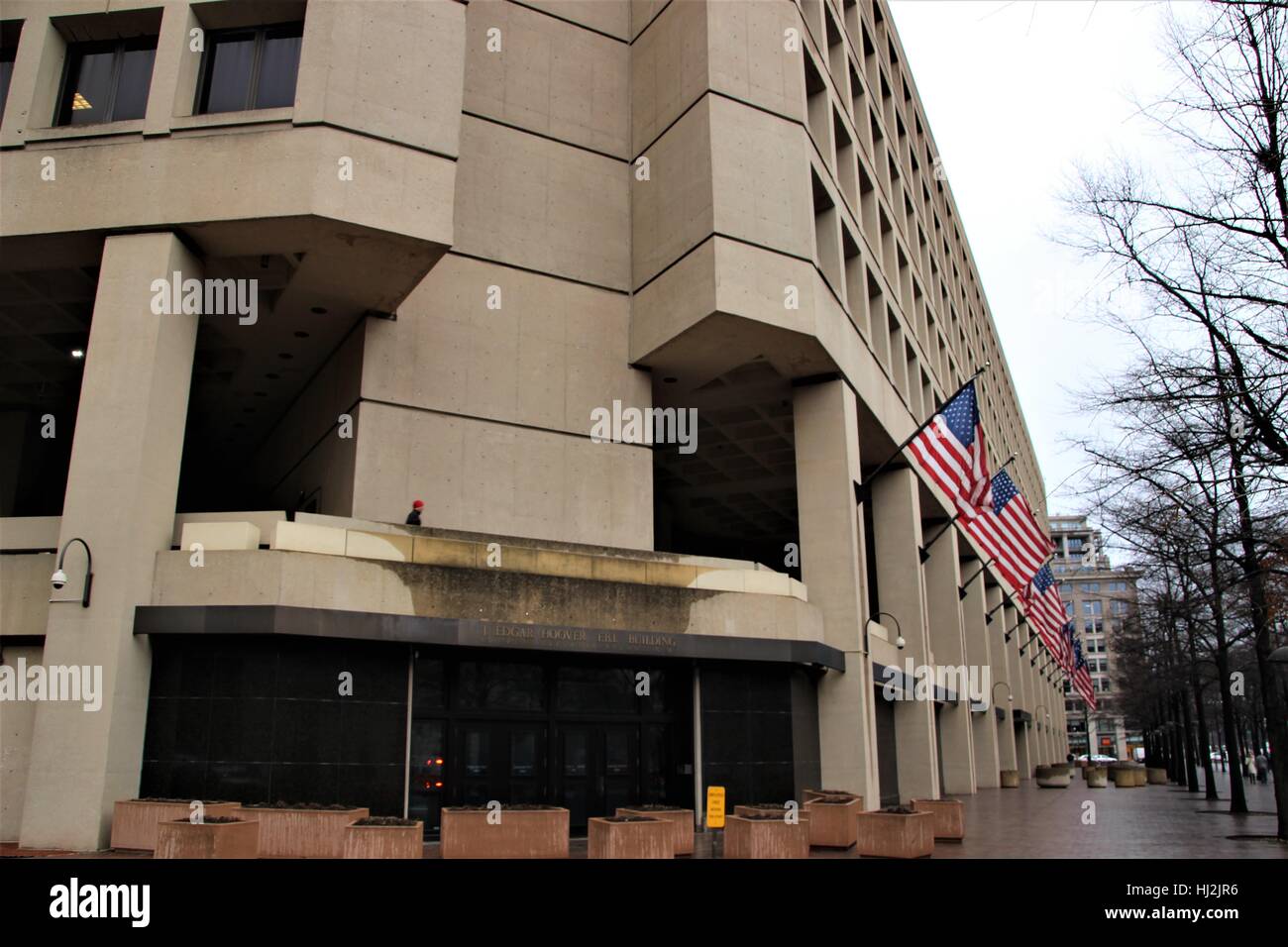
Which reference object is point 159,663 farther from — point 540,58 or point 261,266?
point 540,58

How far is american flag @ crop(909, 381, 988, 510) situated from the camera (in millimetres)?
21453

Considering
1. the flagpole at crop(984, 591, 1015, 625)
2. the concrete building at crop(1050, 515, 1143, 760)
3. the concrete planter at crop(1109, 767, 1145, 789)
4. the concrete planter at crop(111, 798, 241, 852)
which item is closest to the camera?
the concrete planter at crop(111, 798, 241, 852)

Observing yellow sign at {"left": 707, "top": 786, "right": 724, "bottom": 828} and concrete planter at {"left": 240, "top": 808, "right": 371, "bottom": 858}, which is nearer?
concrete planter at {"left": 240, "top": 808, "right": 371, "bottom": 858}

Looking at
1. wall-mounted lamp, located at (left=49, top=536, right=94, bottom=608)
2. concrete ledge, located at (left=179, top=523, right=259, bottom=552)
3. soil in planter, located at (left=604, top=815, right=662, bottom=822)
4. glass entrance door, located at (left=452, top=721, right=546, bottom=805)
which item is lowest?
soil in planter, located at (left=604, top=815, right=662, bottom=822)

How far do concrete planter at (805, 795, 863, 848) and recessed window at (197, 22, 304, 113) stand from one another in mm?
16942

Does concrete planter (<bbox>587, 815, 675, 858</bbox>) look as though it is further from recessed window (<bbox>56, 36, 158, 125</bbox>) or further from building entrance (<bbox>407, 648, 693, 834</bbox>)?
recessed window (<bbox>56, 36, 158, 125</bbox>)

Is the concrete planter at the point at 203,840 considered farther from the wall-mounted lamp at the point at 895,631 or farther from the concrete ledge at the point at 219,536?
the wall-mounted lamp at the point at 895,631

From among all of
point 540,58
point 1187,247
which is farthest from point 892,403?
point 1187,247

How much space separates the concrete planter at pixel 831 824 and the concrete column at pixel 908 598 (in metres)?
12.5

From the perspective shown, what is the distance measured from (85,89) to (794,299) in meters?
15.9

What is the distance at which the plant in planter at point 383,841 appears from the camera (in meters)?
13.1

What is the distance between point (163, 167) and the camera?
18.3 metres

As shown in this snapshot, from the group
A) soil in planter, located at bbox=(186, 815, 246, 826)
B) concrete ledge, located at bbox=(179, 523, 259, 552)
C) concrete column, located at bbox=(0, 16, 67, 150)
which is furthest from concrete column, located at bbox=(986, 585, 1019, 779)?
concrete column, located at bbox=(0, 16, 67, 150)

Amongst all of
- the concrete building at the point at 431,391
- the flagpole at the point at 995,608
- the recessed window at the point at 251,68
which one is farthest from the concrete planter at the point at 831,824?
the flagpole at the point at 995,608
